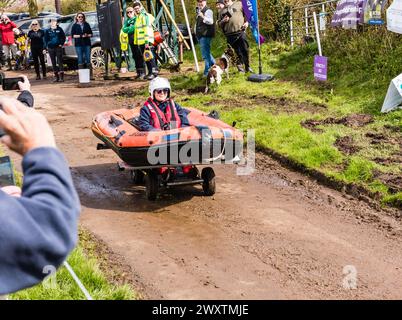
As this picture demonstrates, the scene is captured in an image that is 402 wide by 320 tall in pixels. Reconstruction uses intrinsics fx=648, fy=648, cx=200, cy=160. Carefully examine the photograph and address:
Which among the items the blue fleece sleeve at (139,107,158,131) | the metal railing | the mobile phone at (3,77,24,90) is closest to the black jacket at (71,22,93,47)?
the metal railing

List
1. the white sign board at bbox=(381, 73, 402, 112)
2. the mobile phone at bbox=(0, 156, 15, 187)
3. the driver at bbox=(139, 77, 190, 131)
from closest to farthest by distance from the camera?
the mobile phone at bbox=(0, 156, 15, 187)
the driver at bbox=(139, 77, 190, 131)
the white sign board at bbox=(381, 73, 402, 112)

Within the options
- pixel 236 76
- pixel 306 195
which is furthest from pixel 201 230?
pixel 236 76

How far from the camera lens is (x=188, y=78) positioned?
17891mm

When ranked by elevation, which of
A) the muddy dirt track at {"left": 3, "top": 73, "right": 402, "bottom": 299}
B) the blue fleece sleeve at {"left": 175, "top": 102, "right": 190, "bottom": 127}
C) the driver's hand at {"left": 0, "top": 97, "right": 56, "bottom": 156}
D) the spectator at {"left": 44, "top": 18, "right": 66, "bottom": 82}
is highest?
the driver's hand at {"left": 0, "top": 97, "right": 56, "bottom": 156}

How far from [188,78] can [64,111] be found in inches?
146

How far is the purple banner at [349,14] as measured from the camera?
15.5 m

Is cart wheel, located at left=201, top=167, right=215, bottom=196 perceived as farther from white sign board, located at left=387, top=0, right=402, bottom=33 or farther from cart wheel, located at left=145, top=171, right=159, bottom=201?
white sign board, located at left=387, top=0, right=402, bottom=33

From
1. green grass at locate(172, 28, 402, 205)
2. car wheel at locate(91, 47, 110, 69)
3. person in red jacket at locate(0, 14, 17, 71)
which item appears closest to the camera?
green grass at locate(172, 28, 402, 205)

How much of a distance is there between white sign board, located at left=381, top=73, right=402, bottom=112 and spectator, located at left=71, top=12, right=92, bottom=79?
1140 centimetres

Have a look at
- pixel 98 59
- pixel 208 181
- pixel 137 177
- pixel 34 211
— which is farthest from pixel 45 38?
pixel 34 211

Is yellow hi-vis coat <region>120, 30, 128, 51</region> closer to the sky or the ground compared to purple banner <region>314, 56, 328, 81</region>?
closer to the sky

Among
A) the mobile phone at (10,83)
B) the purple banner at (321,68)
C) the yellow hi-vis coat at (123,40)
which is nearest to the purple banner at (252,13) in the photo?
the purple banner at (321,68)

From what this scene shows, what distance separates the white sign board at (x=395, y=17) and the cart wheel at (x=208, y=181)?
663cm

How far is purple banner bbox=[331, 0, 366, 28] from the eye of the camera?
50.9ft
